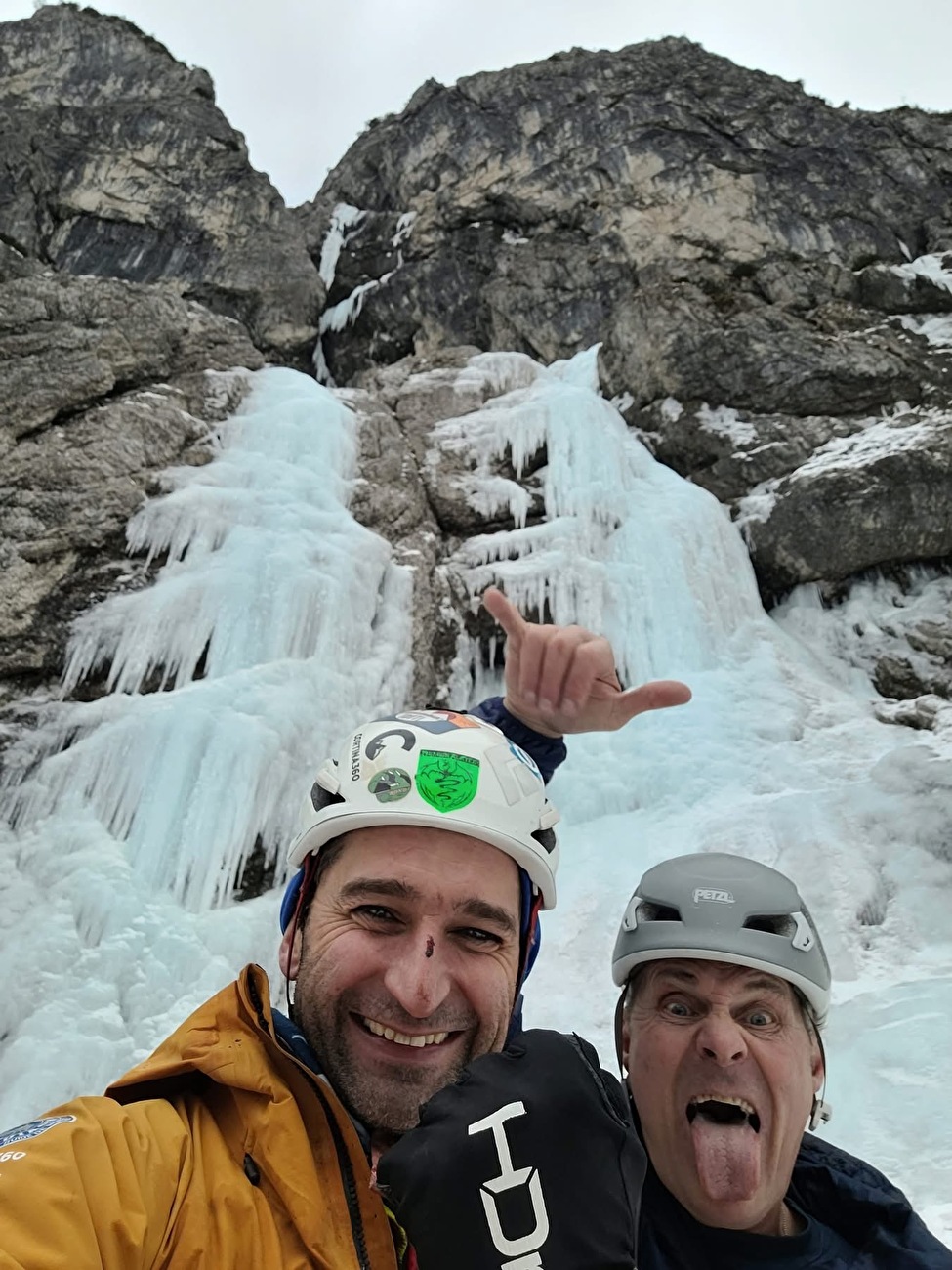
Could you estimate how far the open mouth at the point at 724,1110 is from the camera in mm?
1864

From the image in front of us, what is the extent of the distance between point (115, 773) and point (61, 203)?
1762cm

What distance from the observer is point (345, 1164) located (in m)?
1.28

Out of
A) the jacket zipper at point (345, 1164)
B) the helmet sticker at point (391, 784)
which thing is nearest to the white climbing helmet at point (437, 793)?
the helmet sticker at point (391, 784)

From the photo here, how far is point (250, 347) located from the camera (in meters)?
11.2

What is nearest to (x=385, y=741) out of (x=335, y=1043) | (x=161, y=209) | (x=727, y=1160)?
(x=335, y=1043)

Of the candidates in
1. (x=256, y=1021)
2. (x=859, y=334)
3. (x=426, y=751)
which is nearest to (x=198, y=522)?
(x=426, y=751)

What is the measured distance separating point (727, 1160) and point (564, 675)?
1.33m

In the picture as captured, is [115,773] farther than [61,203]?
No

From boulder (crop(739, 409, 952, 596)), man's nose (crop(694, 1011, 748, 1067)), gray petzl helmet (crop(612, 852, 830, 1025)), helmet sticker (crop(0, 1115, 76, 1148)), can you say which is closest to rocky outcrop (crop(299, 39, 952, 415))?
boulder (crop(739, 409, 952, 596))

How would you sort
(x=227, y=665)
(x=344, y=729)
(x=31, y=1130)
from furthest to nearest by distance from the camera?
(x=344, y=729) → (x=227, y=665) → (x=31, y=1130)

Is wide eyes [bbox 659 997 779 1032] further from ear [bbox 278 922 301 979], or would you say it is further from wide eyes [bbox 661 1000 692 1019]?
ear [bbox 278 922 301 979]

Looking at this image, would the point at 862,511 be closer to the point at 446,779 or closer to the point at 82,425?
the point at 82,425

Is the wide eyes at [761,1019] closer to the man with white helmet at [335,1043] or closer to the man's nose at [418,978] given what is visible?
the man with white helmet at [335,1043]

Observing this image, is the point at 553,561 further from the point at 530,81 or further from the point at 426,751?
the point at 530,81
